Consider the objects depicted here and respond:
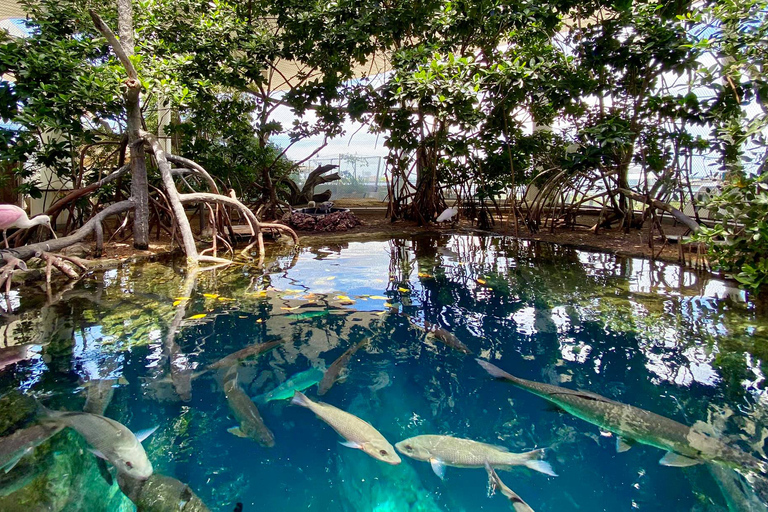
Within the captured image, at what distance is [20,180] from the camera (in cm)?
846

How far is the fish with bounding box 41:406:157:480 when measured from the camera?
1858 millimetres

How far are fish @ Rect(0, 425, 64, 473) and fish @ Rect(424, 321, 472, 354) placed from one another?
2.31m

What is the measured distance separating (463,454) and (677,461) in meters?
0.96

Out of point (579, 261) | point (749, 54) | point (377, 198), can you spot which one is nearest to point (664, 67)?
point (749, 54)

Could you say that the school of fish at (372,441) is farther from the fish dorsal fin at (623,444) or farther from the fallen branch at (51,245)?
the fallen branch at (51,245)

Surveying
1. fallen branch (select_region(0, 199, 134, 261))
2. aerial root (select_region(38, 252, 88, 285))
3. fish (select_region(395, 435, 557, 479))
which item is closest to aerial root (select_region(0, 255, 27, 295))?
fallen branch (select_region(0, 199, 134, 261))

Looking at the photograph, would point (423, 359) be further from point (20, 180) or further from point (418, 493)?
point (20, 180)

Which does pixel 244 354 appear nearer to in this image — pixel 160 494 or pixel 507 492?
pixel 160 494

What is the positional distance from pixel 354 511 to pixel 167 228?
6.58 m

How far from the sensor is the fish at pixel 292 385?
261 cm

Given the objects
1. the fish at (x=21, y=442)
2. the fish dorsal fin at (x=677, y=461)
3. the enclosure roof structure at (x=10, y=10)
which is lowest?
the fish dorsal fin at (x=677, y=461)

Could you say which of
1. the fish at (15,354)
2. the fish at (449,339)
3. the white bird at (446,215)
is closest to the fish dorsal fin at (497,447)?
the fish at (449,339)

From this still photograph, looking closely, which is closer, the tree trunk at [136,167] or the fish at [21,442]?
the fish at [21,442]

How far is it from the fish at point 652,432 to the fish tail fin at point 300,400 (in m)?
1.30
